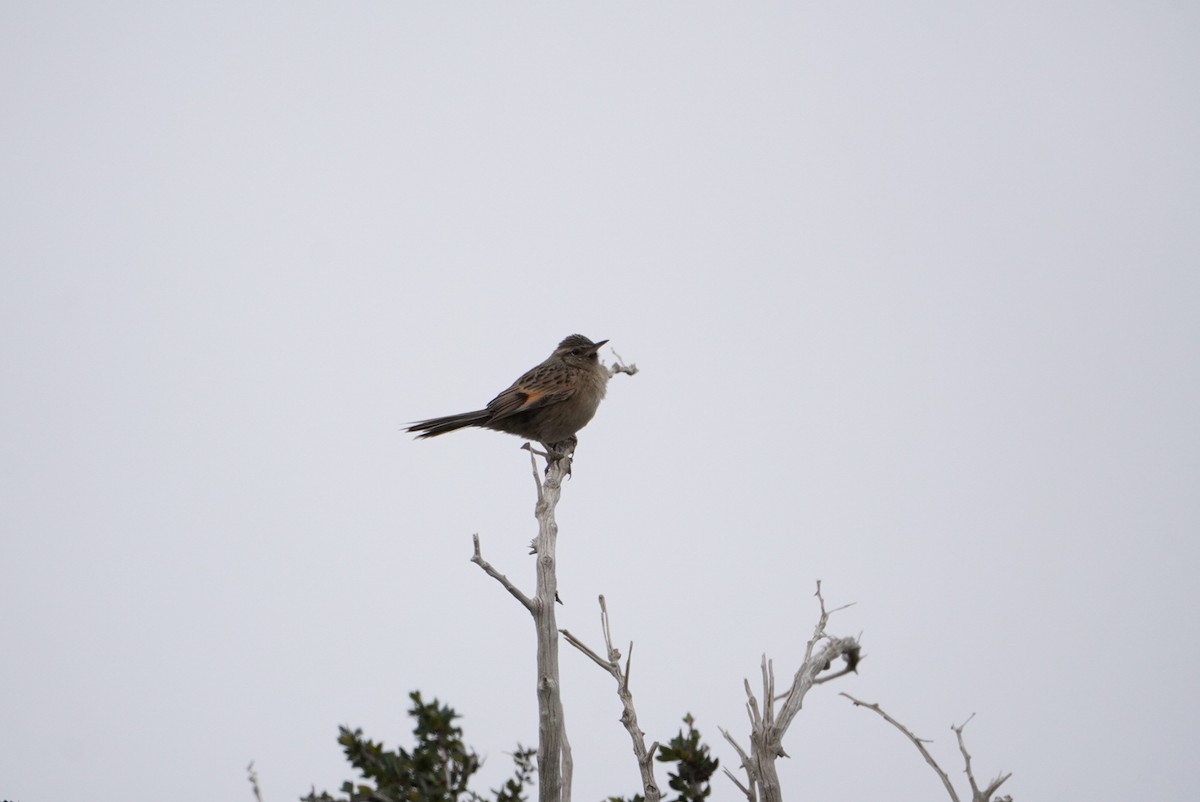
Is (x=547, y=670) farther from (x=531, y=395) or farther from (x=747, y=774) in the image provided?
(x=531, y=395)

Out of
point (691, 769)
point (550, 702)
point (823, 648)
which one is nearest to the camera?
point (691, 769)

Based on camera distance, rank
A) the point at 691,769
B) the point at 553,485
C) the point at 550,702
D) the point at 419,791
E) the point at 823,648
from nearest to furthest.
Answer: the point at 419,791, the point at 691,769, the point at 823,648, the point at 550,702, the point at 553,485

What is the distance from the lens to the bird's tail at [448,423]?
8.46 m

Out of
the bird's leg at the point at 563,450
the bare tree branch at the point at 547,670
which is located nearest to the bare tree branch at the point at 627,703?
the bare tree branch at the point at 547,670

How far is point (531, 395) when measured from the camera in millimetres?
8867

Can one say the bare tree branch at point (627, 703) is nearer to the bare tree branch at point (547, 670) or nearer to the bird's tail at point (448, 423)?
the bare tree branch at point (547, 670)

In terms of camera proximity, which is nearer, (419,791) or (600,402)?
(419,791)

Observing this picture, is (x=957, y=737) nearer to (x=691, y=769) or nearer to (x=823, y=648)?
(x=823, y=648)

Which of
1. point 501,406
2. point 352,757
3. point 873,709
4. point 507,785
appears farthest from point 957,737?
point 501,406

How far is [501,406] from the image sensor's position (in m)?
8.84

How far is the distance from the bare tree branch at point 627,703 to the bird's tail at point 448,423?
3853 millimetres

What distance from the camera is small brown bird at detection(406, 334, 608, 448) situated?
8.80 meters

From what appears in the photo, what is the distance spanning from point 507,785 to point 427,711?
0.43 meters

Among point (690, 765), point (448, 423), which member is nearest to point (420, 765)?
point (690, 765)
